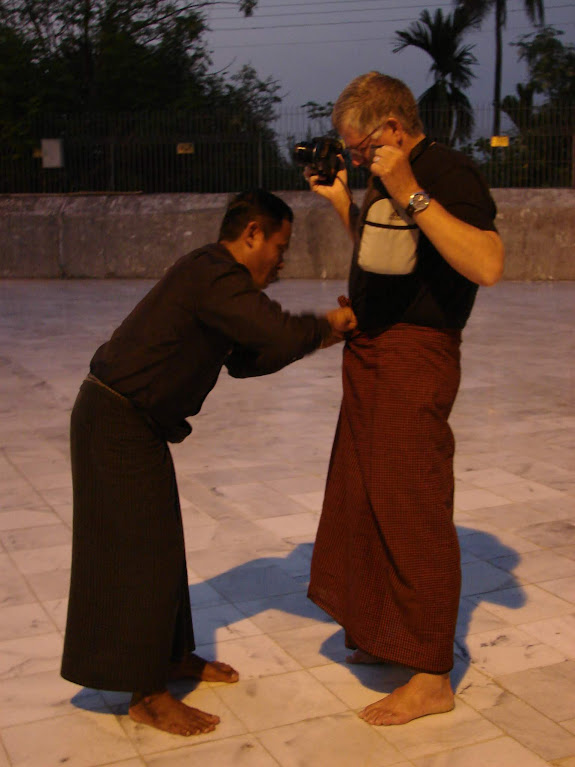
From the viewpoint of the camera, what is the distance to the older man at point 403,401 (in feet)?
9.68

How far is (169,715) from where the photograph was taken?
3035mm

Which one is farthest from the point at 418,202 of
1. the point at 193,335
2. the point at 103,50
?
the point at 103,50

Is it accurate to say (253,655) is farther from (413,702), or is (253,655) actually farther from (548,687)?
(548,687)

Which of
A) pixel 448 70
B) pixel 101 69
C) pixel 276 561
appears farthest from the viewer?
pixel 448 70

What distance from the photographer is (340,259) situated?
16.2 m

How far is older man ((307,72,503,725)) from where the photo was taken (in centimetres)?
295

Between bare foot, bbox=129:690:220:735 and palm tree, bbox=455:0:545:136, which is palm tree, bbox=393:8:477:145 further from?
bare foot, bbox=129:690:220:735

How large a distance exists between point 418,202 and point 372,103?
1.14ft

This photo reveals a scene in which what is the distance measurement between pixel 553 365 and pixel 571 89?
1647 centimetres

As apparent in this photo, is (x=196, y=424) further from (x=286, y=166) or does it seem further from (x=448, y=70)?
(x=448, y=70)

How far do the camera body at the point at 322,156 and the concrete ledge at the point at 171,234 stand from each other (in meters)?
12.7

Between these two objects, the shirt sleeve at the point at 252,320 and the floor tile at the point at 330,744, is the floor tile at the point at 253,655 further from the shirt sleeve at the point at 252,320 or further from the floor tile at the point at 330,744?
the shirt sleeve at the point at 252,320

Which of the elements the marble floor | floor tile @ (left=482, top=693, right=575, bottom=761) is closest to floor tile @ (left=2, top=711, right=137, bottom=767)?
the marble floor

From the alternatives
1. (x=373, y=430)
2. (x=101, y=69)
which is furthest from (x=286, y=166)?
(x=373, y=430)
